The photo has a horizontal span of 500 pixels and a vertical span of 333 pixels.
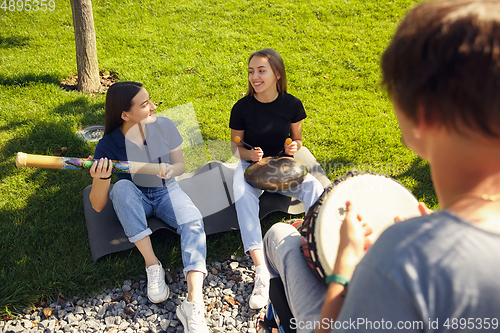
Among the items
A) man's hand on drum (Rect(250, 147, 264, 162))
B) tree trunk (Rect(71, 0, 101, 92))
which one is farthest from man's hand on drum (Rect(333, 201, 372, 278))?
tree trunk (Rect(71, 0, 101, 92))

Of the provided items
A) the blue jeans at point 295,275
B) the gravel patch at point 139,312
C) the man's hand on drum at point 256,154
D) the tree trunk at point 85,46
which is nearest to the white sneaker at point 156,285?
the gravel patch at point 139,312

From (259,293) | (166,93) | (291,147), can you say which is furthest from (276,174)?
(166,93)

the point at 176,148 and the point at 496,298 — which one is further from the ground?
the point at 496,298

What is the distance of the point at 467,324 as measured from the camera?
0.69 metres

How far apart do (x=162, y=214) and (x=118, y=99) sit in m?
0.95

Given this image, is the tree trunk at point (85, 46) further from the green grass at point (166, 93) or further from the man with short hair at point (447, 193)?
the man with short hair at point (447, 193)

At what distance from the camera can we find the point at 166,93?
4684 millimetres

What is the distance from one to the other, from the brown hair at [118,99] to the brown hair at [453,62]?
83.6 inches

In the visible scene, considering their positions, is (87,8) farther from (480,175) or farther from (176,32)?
(480,175)

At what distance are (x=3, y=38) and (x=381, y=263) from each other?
711 centimetres

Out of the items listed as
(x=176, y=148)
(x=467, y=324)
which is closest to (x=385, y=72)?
(x=467, y=324)

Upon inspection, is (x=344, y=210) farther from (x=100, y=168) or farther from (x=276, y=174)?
(x=100, y=168)

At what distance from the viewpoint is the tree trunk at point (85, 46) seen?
4.25 meters

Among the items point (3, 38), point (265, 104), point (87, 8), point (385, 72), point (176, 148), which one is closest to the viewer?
point (385, 72)
